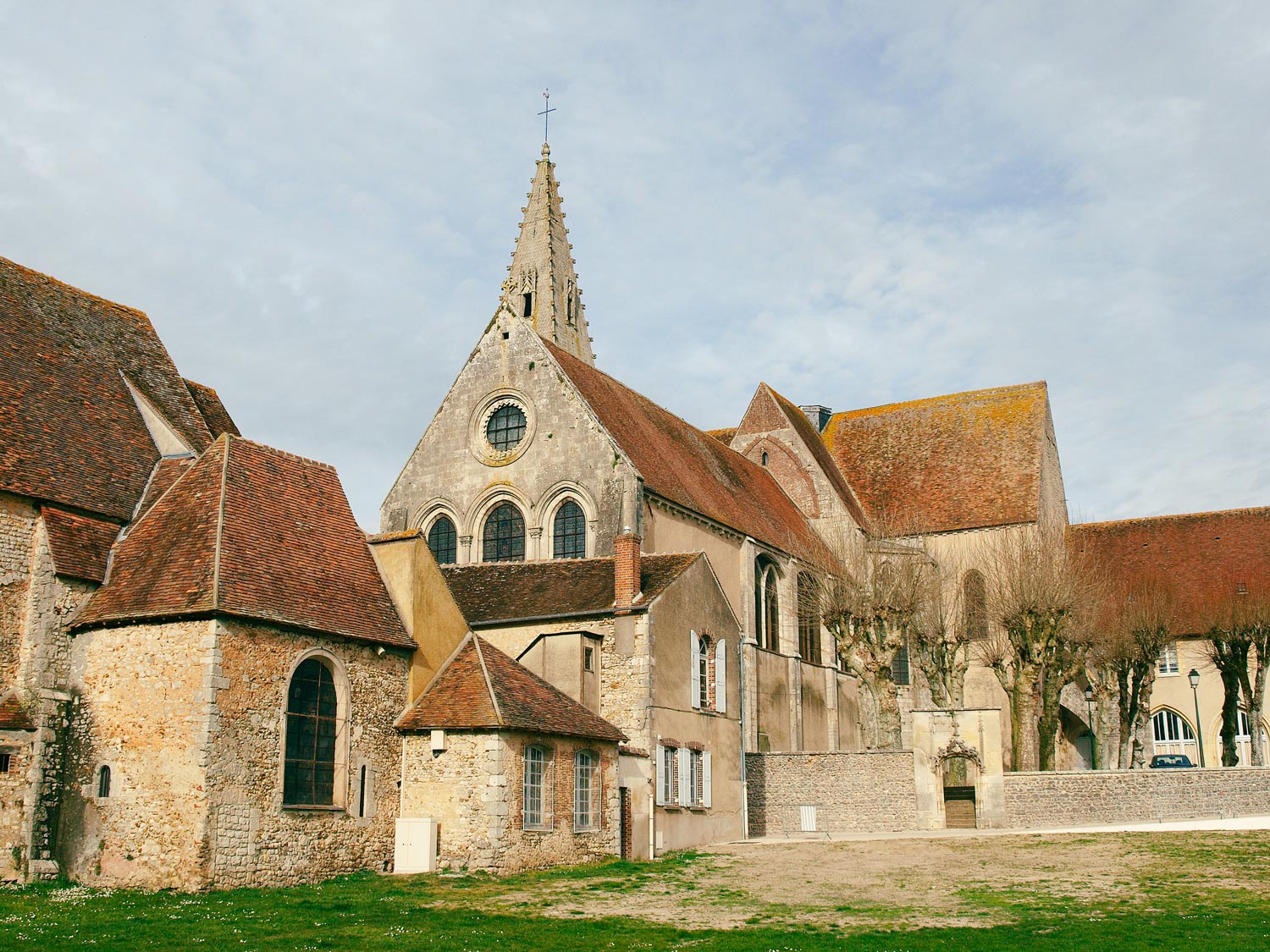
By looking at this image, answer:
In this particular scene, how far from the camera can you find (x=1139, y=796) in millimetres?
24234

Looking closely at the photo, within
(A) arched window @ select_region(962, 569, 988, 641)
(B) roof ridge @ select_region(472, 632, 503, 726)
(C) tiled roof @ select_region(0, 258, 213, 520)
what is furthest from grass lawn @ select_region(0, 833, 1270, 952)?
(A) arched window @ select_region(962, 569, 988, 641)

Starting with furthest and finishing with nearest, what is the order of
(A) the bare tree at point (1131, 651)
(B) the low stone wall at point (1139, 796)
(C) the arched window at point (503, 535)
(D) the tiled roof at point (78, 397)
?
(A) the bare tree at point (1131, 651)
(C) the arched window at point (503, 535)
(B) the low stone wall at point (1139, 796)
(D) the tiled roof at point (78, 397)

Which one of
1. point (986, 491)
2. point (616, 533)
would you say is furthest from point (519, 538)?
point (986, 491)

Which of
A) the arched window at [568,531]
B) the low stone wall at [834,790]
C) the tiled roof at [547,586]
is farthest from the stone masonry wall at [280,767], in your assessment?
the low stone wall at [834,790]

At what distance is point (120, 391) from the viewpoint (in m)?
20.8

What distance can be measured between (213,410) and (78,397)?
4.21 m

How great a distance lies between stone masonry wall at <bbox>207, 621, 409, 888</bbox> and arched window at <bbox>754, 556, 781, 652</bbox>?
13866 millimetres

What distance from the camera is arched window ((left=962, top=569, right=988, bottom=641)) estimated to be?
115 feet

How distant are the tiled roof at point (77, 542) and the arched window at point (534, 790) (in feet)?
22.3

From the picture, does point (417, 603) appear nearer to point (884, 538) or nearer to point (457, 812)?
point (457, 812)

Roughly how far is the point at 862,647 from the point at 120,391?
689 inches

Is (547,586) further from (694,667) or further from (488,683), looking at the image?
(488,683)

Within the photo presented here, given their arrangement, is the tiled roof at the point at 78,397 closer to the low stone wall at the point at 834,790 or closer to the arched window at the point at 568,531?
the arched window at the point at 568,531

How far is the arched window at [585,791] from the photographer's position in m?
19.5
